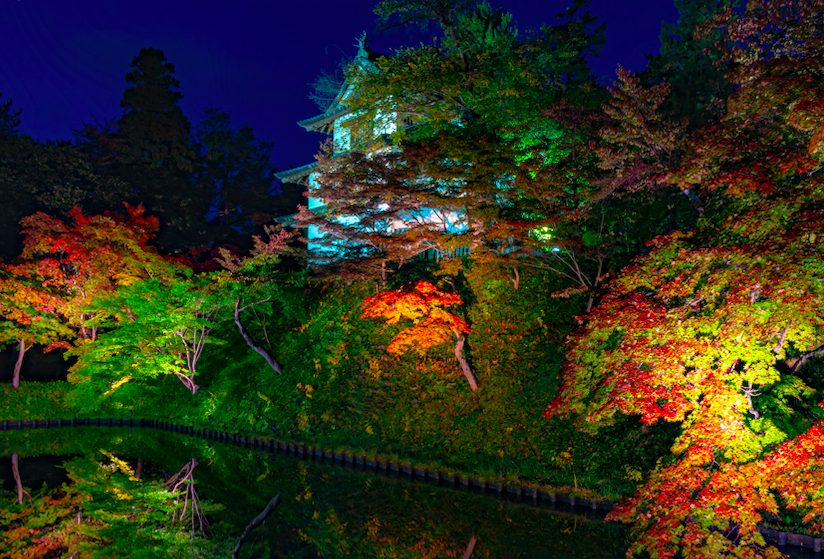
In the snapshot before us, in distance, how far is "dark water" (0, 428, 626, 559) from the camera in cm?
1100

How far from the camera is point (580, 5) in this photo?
28094mm

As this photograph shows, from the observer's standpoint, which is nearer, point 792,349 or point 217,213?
point 792,349

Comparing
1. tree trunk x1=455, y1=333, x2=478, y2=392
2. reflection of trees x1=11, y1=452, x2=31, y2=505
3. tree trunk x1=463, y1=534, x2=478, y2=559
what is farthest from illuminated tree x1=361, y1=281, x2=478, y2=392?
reflection of trees x1=11, y1=452, x2=31, y2=505

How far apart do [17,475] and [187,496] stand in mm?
5626

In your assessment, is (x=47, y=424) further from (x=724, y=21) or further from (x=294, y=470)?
(x=724, y=21)

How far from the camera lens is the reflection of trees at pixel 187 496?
1298 cm

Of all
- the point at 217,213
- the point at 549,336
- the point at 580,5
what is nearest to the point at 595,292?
the point at 549,336

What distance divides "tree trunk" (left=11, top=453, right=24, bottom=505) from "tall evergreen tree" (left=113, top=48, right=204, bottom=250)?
20.7 m

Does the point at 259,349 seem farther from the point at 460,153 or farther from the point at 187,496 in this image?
the point at 460,153

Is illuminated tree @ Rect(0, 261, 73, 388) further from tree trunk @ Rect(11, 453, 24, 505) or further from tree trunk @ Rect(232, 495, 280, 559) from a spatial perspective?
tree trunk @ Rect(232, 495, 280, 559)

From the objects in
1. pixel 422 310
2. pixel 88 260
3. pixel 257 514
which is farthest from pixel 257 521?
pixel 88 260

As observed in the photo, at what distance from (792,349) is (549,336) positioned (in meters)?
5.96

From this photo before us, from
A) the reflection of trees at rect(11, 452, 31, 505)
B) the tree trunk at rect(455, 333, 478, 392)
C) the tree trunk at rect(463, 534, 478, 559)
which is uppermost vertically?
the tree trunk at rect(455, 333, 478, 392)

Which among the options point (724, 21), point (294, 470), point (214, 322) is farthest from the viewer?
point (214, 322)
